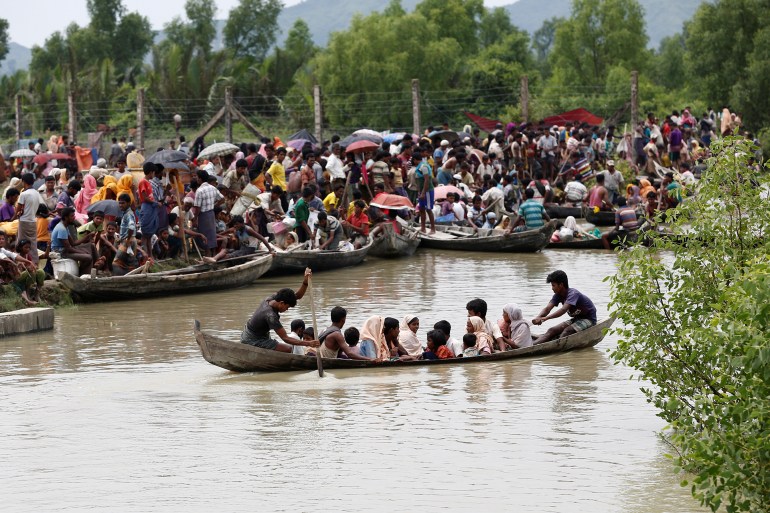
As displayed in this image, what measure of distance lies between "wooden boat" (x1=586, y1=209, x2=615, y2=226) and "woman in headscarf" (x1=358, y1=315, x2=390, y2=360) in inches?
528

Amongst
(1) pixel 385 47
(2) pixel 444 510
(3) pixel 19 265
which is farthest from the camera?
(1) pixel 385 47

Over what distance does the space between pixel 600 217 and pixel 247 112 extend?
18.8 m

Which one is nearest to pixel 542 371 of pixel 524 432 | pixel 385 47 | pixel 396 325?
pixel 396 325

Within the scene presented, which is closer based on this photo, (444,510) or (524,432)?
(444,510)

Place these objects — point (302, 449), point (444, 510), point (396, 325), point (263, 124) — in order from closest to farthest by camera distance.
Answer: point (444, 510)
point (302, 449)
point (396, 325)
point (263, 124)

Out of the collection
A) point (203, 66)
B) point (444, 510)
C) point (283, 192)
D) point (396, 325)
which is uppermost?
point (203, 66)

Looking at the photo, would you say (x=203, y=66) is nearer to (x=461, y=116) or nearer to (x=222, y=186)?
(x=461, y=116)

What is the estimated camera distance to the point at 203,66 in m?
41.5

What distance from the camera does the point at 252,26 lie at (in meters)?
72.2

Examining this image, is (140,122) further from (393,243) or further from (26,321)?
(26,321)

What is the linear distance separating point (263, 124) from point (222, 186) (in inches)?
692

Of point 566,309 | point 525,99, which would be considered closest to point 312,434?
point 566,309

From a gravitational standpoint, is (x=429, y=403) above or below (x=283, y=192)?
below

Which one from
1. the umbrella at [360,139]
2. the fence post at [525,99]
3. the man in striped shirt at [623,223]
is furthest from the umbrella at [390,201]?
the fence post at [525,99]
